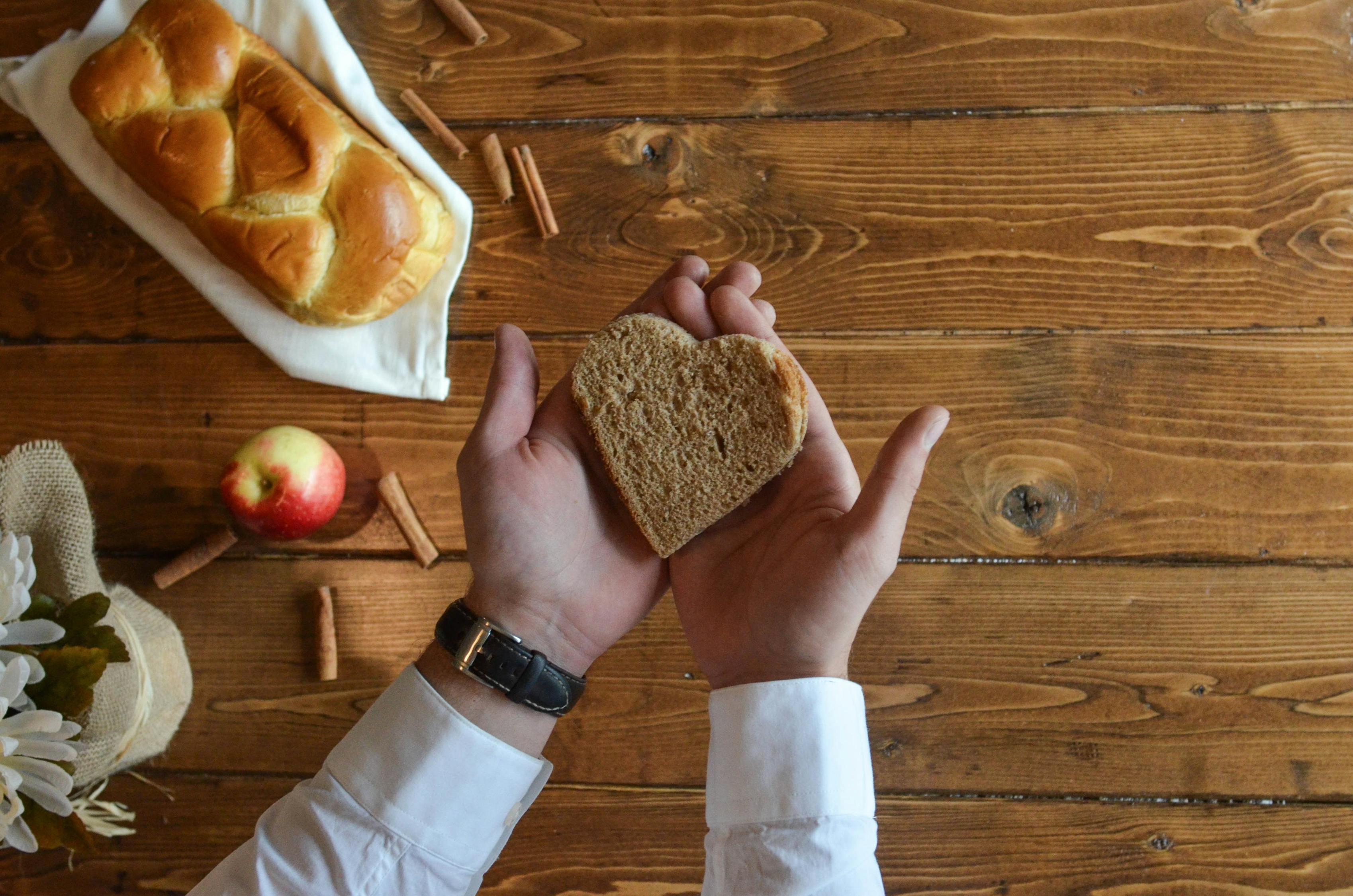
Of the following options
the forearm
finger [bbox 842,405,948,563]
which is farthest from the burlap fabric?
finger [bbox 842,405,948,563]

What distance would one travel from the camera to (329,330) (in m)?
1.41

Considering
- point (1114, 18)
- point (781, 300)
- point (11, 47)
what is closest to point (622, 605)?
point (781, 300)

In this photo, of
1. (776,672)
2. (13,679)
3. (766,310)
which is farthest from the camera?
(766,310)

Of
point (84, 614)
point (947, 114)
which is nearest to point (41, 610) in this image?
point (84, 614)

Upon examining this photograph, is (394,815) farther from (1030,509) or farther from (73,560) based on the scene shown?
(1030,509)

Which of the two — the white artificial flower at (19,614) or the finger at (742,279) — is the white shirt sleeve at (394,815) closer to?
the white artificial flower at (19,614)

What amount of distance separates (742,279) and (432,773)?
73 cm

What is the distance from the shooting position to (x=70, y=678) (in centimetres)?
89

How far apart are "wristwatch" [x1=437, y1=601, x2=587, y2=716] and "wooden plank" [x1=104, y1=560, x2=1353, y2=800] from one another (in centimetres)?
36

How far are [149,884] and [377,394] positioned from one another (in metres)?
0.89

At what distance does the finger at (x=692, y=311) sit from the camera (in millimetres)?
1136

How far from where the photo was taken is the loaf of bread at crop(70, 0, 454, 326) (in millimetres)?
1290

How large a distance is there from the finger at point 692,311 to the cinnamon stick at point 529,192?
380 mm

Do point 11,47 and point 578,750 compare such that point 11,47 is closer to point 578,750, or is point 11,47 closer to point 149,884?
point 149,884
